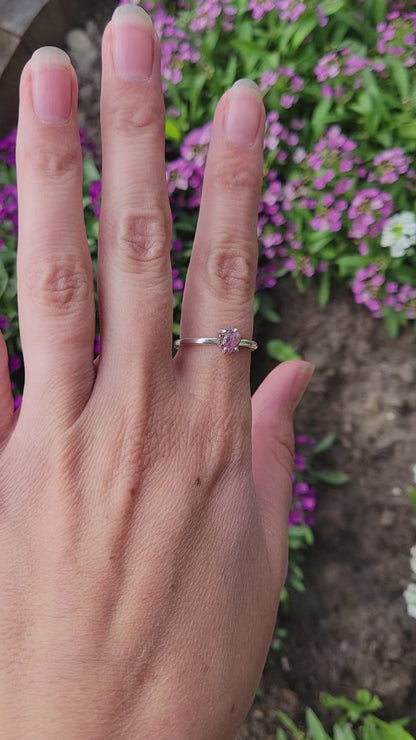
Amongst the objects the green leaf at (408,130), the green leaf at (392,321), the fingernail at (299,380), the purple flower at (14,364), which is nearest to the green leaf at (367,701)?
the fingernail at (299,380)

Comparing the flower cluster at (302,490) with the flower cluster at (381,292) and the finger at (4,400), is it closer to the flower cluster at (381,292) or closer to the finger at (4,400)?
the flower cluster at (381,292)

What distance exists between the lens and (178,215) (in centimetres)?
306

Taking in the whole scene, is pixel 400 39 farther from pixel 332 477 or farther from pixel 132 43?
pixel 332 477

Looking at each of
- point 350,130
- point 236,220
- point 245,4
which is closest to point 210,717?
point 236,220

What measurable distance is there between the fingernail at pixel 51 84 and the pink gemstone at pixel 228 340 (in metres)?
0.66

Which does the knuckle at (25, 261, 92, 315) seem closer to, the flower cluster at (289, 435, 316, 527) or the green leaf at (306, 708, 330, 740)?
the flower cluster at (289, 435, 316, 527)

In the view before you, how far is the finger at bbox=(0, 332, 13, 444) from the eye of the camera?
65.6 inches

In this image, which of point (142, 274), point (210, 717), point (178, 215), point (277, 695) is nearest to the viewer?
point (210, 717)

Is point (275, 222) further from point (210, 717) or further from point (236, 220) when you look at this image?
point (210, 717)

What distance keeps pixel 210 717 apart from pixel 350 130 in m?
2.57

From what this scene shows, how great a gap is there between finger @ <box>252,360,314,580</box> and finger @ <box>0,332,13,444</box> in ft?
2.37

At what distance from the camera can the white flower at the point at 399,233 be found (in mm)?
2625

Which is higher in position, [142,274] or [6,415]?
[142,274]

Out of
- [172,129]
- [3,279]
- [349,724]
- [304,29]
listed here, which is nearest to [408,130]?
[304,29]
